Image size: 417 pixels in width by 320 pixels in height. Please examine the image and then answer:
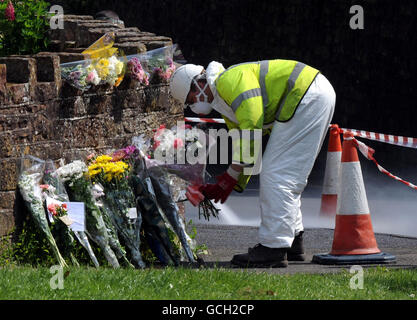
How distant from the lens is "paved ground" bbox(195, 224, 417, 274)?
827 cm

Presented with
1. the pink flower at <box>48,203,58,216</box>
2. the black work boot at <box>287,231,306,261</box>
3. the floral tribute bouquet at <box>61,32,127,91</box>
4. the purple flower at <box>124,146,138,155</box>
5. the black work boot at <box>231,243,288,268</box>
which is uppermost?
the floral tribute bouquet at <box>61,32,127,91</box>

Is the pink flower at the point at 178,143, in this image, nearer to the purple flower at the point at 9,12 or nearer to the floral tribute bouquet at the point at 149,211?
the floral tribute bouquet at the point at 149,211

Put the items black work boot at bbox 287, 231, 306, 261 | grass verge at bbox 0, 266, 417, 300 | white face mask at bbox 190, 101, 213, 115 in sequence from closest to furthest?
grass verge at bbox 0, 266, 417, 300 < white face mask at bbox 190, 101, 213, 115 < black work boot at bbox 287, 231, 306, 261

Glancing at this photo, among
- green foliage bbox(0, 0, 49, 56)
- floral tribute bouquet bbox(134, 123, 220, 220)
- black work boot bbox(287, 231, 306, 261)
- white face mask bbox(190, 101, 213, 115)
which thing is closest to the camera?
white face mask bbox(190, 101, 213, 115)

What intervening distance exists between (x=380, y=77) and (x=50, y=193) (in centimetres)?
983

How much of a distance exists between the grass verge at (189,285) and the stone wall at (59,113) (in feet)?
3.34

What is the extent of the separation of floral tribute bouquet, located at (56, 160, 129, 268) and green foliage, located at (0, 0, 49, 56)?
2.25 m

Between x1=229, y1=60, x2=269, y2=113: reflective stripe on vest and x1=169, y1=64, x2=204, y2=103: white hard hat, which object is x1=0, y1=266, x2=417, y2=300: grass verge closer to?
x1=229, y1=60, x2=269, y2=113: reflective stripe on vest

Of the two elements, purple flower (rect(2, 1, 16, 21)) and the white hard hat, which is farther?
purple flower (rect(2, 1, 16, 21))

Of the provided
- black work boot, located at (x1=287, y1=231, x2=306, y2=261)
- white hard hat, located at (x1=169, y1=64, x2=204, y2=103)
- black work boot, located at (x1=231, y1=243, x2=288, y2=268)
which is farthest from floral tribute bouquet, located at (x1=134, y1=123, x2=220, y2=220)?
black work boot, located at (x1=287, y1=231, x2=306, y2=261)

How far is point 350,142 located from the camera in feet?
28.1

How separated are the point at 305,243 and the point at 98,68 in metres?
2.75

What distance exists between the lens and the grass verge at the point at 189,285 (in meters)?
6.26
